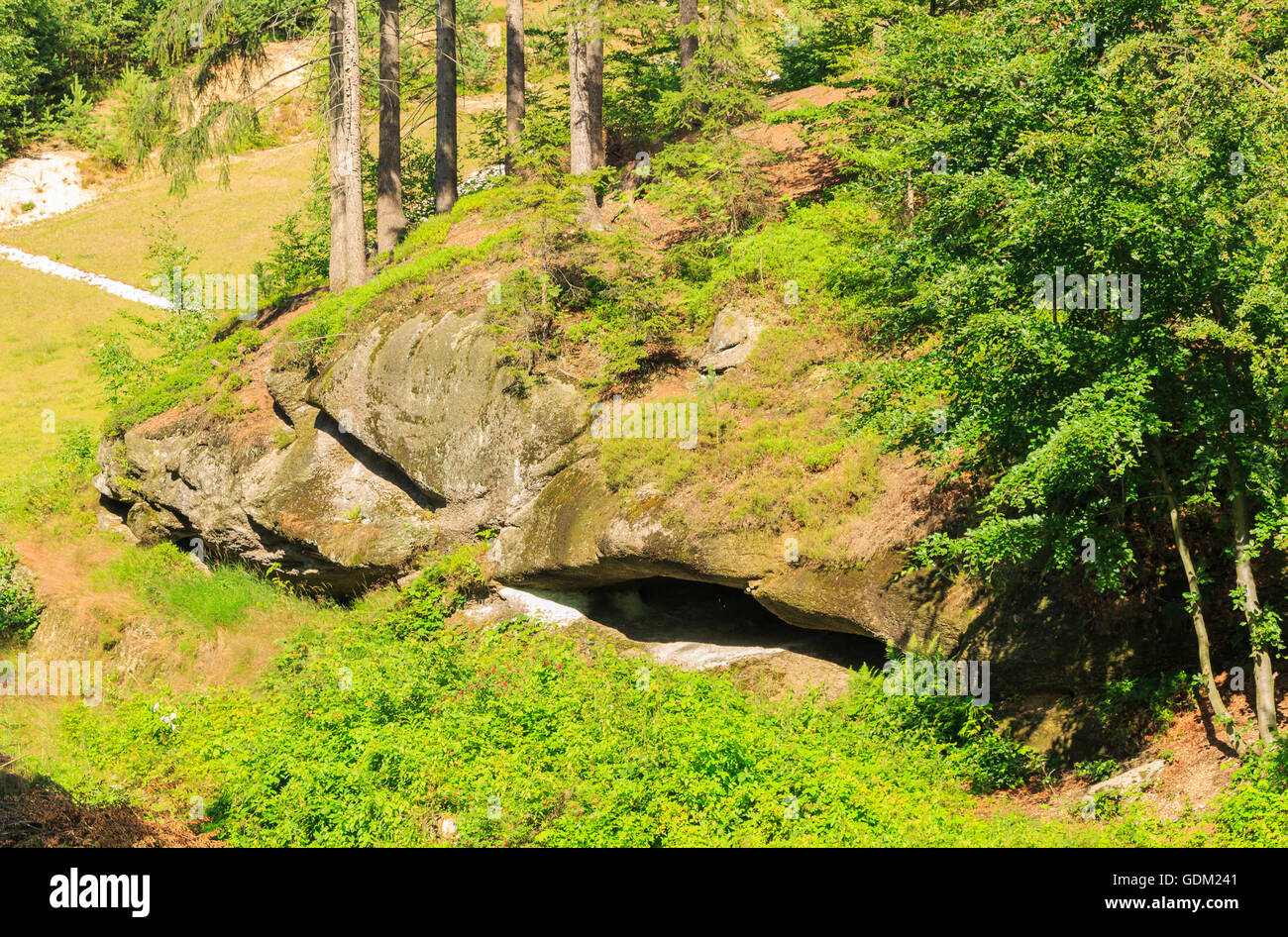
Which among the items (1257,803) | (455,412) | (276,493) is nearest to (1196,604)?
(1257,803)

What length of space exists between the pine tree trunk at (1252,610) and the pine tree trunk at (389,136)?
18.7m

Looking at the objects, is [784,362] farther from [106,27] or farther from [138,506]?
[106,27]

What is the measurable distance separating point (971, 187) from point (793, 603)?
5.74 m

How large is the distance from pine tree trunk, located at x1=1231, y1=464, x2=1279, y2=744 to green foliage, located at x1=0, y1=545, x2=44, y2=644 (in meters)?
20.8

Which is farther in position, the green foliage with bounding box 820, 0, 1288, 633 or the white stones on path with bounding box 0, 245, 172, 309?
the white stones on path with bounding box 0, 245, 172, 309

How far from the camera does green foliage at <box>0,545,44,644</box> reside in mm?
19438

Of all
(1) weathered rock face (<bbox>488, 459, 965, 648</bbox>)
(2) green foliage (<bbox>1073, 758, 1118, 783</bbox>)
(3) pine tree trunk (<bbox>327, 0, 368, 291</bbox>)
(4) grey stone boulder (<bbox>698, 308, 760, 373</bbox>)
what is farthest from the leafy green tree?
(3) pine tree trunk (<bbox>327, 0, 368, 291</bbox>)

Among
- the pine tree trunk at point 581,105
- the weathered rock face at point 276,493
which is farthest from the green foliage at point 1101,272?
the weathered rock face at point 276,493

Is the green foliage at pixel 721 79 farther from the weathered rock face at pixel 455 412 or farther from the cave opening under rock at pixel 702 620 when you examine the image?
the cave opening under rock at pixel 702 620

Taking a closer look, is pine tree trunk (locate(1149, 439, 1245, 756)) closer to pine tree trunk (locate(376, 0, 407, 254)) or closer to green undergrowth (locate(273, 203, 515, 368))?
green undergrowth (locate(273, 203, 515, 368))

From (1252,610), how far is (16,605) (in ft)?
69.6

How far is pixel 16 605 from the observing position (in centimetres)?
1967

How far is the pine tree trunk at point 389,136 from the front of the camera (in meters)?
22.9

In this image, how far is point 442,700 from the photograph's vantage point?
13406 mm
